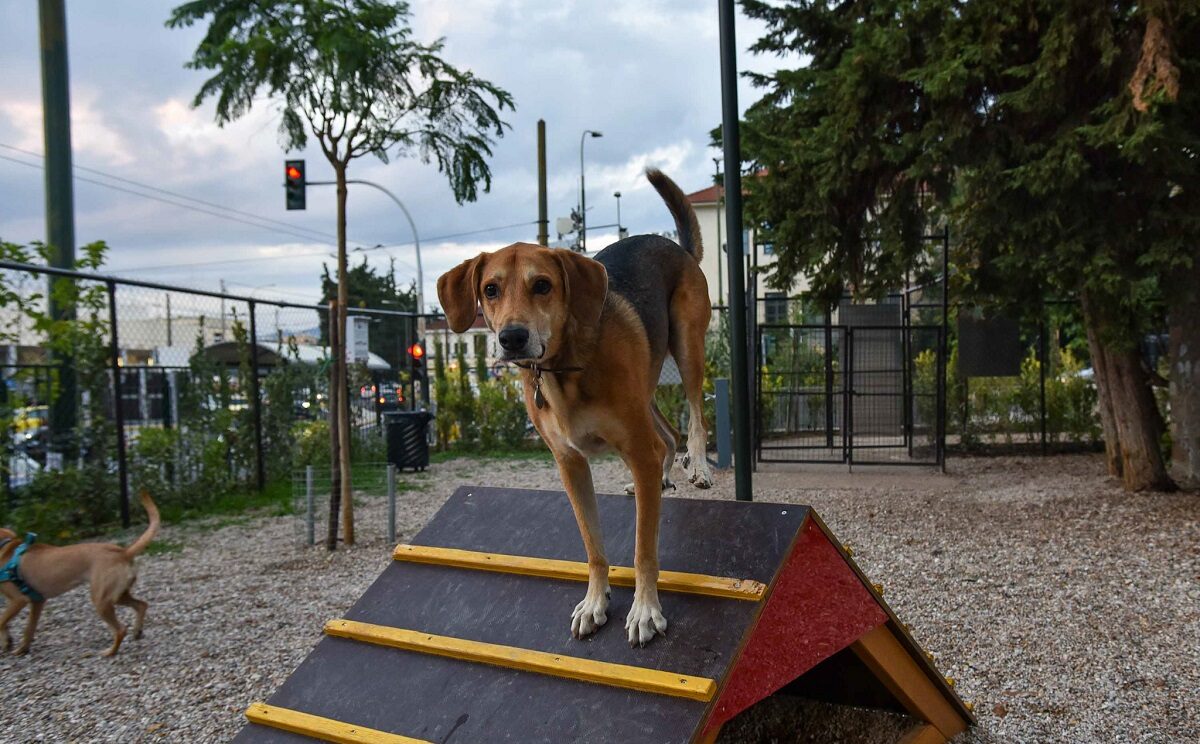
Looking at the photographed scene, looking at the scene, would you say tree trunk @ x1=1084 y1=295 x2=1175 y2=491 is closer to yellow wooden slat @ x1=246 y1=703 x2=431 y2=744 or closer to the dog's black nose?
the dog's black nose

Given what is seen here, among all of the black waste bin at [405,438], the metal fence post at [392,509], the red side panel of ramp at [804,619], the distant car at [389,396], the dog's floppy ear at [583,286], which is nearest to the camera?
the dog's floppy ear at [583,286]

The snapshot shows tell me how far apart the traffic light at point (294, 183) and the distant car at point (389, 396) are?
13.1 feet

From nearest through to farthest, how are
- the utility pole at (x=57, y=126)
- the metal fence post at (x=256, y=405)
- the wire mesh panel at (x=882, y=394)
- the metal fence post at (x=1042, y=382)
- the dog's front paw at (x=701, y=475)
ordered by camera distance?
the dog's front paw at (x=701, y=475) → the utility pole at (x=57, y=126) → the metal fence post at (x=256, y=405) → the wire mesh panel at (x=882, y=394) → the metal fence post at (x=1042, y=382)

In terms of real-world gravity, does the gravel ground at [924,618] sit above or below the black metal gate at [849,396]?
below

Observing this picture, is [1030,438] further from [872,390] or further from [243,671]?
[243,671]

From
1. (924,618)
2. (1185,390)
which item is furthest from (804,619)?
(1185,390)

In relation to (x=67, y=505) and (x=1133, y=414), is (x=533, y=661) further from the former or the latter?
(x=1133, y=414)

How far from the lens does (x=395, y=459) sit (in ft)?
42.4

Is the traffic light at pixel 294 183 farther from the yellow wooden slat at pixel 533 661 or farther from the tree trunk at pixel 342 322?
the yellow wooden slat at pixel 533 661

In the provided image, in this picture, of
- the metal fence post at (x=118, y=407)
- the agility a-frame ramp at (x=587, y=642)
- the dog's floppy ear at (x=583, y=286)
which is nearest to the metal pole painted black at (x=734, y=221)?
the agility a-frame ramp at (x=587, y=642)

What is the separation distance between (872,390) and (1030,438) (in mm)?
3073

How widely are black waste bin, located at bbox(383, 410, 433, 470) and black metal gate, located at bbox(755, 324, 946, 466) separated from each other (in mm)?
5332

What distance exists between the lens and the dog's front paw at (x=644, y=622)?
2.84 m

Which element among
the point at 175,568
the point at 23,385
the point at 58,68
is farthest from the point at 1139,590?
the point at 58,68
